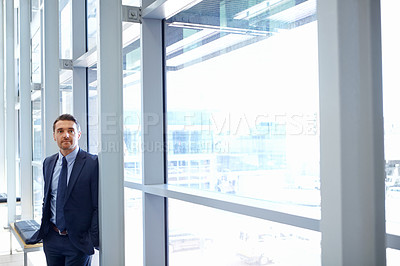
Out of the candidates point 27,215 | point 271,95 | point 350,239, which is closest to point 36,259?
point 27,215

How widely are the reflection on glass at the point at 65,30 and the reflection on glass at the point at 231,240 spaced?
9.85 feet

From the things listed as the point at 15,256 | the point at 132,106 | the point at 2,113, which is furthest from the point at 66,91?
the point at 2,113

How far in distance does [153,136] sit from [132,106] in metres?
0.56

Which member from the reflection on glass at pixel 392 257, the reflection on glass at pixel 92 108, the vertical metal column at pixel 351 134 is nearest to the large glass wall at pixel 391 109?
the reflection on glass at pixel 392 257

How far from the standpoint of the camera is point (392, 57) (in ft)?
4.52

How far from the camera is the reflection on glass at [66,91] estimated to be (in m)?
4.96

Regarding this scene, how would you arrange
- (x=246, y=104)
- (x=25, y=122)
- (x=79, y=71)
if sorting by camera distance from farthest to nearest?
(x=25, y=122)
(x=79, y=71)
(x=246, y=104)

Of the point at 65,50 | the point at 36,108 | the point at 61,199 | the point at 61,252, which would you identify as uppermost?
the point at 65,50

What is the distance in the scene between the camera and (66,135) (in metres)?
3.11

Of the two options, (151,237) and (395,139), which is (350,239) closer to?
(395,139)

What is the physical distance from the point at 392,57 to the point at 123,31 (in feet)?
7.40

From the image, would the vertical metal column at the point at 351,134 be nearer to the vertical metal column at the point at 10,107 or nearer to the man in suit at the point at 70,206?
the man in suit at the point at 70,206

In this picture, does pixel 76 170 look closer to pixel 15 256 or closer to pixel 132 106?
pixel 132 106

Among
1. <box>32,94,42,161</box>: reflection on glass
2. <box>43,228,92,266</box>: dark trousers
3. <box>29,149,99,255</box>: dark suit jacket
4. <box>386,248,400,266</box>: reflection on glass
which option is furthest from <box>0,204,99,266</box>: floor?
<box>386,248,400,266</box>: reflection on glass
